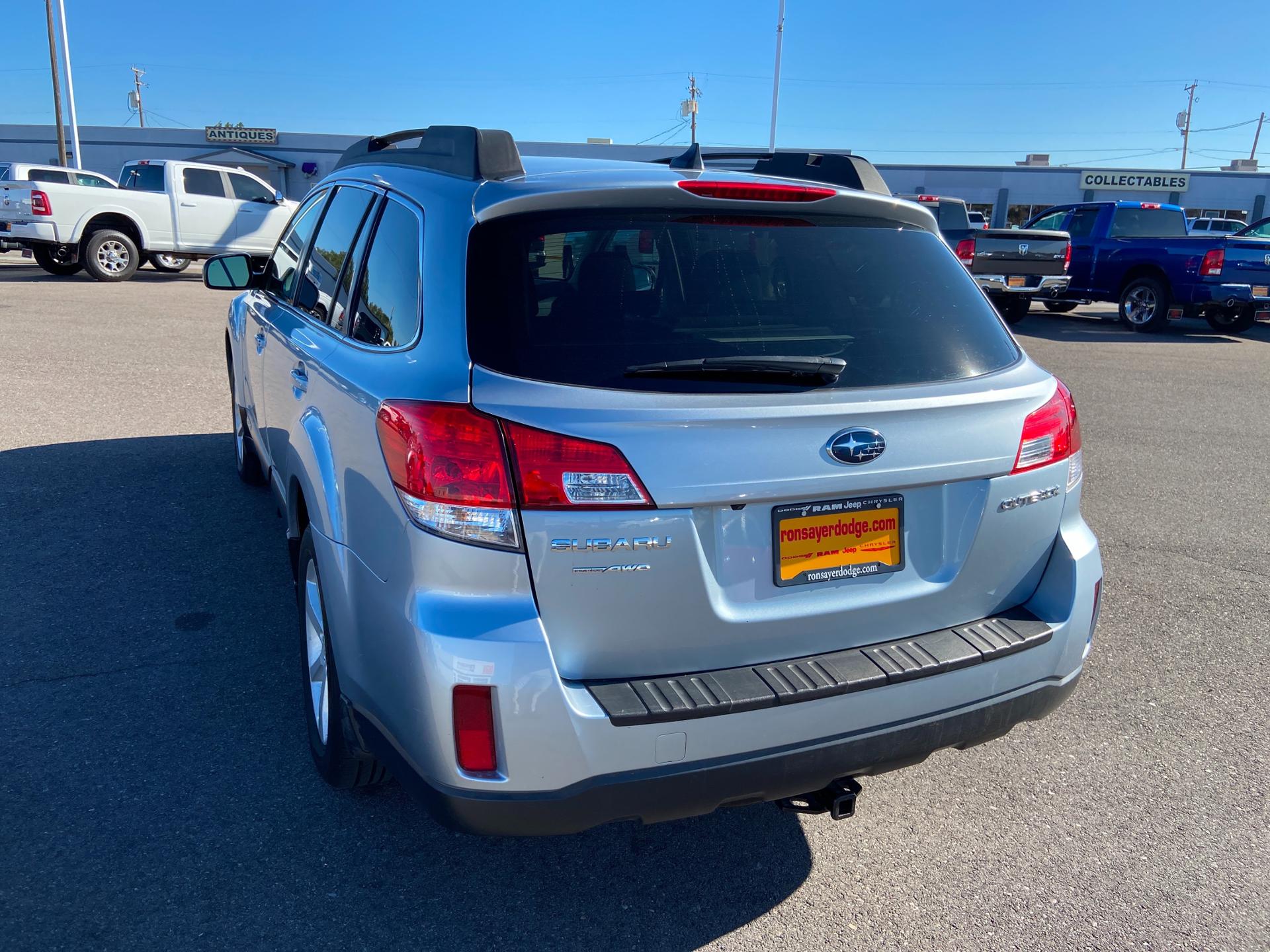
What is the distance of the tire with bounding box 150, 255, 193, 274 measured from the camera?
20.3 metres

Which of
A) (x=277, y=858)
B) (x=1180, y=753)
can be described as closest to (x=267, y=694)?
(x=277, y=858)

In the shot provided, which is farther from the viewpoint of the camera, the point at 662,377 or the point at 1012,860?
the point at 1012,860

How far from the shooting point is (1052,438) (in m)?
2.72

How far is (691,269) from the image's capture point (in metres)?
2.58

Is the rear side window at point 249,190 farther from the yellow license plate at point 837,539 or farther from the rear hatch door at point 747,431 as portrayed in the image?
the yellow license plate at point 837,539

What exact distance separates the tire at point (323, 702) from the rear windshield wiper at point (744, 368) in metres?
1.19

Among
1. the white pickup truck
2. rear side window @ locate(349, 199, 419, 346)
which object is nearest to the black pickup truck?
the white pickup truck

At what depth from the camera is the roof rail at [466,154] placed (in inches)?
103

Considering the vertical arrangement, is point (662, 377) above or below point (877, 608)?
above

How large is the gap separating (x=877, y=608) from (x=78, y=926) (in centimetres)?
213

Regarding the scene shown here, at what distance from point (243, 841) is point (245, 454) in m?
3.45

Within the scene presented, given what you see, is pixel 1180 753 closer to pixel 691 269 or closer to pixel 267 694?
pixel 691 269

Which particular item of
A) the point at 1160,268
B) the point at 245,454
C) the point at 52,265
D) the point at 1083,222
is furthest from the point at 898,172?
the point at 245,454

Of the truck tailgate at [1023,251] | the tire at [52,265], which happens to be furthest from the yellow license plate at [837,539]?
the tire at [52,265]
